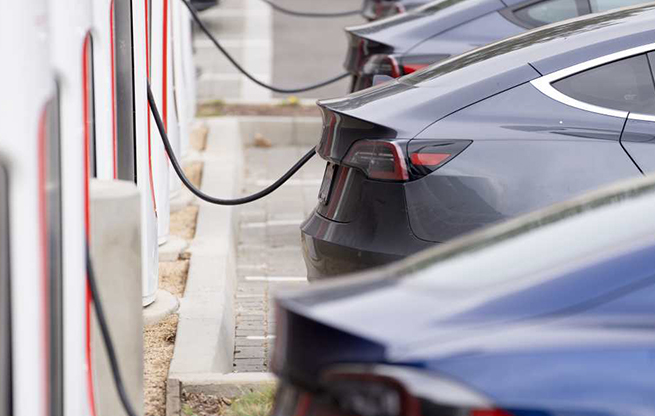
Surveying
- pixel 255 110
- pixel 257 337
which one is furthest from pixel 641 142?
pixel 255 110

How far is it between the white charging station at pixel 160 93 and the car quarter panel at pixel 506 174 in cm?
237

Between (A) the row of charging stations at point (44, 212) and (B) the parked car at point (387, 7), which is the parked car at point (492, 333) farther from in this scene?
(B) the parked car at point (387, 7)

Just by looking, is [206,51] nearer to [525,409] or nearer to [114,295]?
[114,295]

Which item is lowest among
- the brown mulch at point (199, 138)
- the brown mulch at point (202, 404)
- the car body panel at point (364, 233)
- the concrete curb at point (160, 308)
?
the brown mulch at point (199, 138)

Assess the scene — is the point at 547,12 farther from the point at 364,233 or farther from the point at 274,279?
the point at 364,233

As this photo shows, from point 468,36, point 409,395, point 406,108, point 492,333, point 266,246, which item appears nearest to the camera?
point 409,395

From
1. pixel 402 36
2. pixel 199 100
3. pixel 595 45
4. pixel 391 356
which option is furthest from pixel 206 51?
pixel 391 356

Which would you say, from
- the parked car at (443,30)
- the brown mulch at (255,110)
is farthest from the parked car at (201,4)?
the parked car at (443,30)

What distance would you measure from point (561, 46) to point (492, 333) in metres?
3.06

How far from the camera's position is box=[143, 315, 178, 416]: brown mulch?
5.04 metres

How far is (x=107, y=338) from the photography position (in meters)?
3.87

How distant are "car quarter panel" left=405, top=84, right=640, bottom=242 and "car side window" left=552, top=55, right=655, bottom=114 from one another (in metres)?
0.20

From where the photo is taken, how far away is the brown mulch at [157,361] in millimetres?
5043

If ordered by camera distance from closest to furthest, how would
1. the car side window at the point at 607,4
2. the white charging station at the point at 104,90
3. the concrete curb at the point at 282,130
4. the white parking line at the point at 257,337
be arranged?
the white charging station at the point at 104,90, the white parking line at the point at 257,337, the car side window at the point at 607,4, the concrete curb at the point at 282,130
